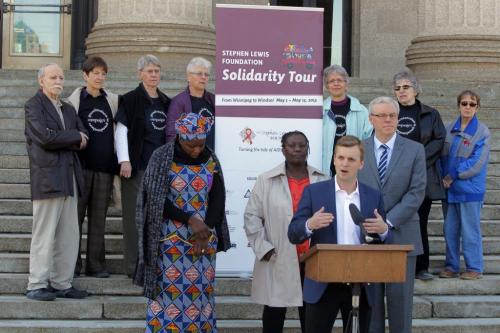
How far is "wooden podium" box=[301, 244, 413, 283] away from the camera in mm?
5246

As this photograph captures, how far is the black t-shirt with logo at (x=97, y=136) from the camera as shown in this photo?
8430mm

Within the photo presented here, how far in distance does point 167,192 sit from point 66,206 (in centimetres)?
162

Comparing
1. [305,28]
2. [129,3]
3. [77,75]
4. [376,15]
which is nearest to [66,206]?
[305,28]

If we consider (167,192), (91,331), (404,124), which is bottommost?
(91,331)

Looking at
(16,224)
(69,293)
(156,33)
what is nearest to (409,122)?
(69,293)

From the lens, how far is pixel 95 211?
846 cm

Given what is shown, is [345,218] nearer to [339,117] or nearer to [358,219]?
[358,219]

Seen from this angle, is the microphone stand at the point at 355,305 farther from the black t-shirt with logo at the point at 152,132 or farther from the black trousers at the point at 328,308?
the black t-shirt with logo at the point at 152,132

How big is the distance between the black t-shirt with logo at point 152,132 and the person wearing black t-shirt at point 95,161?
10.8 inches

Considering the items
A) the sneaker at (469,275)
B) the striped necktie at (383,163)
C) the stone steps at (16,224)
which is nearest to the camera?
the striped necktie at (383,163)

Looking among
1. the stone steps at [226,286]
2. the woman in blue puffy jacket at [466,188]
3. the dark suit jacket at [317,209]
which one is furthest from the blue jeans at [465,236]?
the dark suit jacket at [317,209]

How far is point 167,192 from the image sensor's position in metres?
6.68

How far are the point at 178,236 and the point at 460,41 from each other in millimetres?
8488

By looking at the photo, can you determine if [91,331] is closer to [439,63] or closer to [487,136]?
[487,136]
